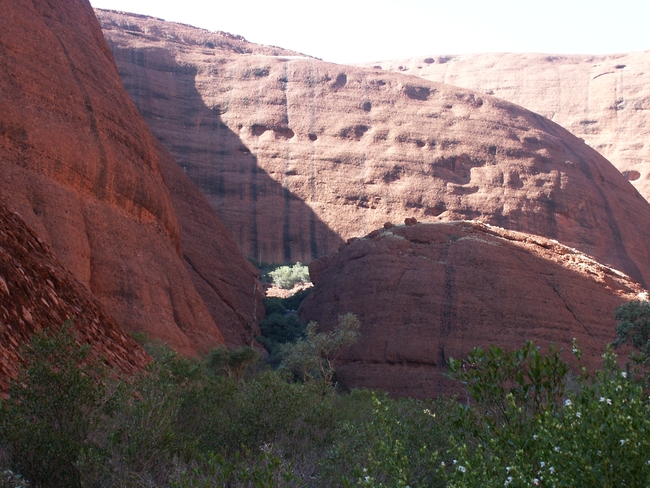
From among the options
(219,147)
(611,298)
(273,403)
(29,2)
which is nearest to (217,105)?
(219,147)

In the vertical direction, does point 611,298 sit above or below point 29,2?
below

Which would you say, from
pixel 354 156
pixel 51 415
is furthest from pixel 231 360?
pixel 354 156

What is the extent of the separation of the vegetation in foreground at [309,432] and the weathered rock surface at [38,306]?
4.93 feet

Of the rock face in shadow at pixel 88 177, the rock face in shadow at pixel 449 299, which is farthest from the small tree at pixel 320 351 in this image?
the rock face in shadow at pixel 88 177

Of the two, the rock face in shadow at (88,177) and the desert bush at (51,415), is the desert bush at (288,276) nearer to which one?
the rock face in shadow at (88,177)

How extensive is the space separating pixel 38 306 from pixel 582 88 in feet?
266

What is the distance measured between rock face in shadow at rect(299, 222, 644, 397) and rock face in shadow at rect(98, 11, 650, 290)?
17.9 metres

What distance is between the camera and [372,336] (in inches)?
1037

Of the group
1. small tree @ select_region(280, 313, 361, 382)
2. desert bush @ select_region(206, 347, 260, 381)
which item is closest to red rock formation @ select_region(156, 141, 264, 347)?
small tree @ select_region(280, 313, 361, 382)

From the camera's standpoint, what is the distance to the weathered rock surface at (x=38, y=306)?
10469 mm

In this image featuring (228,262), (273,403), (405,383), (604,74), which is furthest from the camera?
(604,74)

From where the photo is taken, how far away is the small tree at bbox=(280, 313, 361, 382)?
80.9ft

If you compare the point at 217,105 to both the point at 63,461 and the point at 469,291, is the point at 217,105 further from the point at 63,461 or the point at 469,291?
the point at 63,461

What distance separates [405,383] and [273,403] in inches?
573
